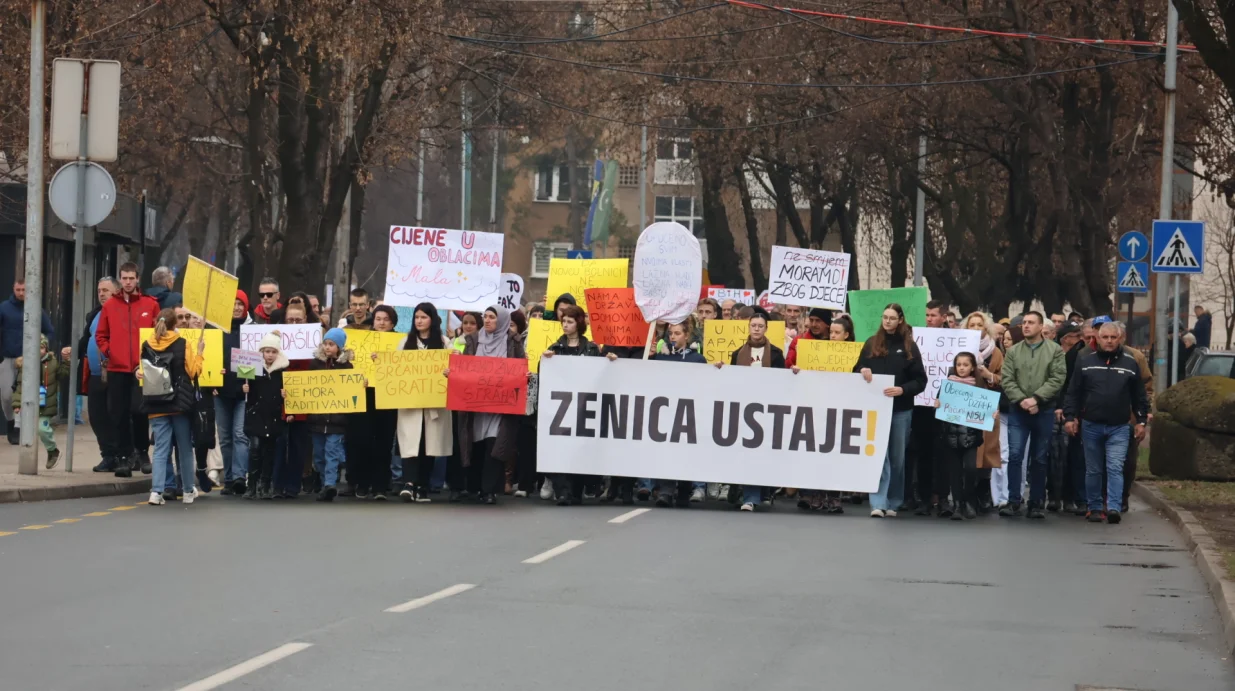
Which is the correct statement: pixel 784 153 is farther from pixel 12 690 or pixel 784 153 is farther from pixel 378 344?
pixel 12 690

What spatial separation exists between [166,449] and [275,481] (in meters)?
1.31

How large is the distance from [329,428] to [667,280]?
3.38 m

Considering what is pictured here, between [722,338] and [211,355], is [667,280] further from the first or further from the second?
[211,355]

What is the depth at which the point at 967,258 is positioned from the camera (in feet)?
167

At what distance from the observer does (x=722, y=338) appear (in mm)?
18844

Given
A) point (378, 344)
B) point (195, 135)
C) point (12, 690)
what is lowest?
point (12, 690)

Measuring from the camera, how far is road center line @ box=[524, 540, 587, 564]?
12.6 metres

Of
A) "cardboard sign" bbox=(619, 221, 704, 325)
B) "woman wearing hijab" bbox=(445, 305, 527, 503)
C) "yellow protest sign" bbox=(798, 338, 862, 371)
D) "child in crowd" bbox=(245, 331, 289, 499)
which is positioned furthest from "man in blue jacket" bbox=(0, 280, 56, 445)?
"yellow protest sign" bbox=(798, 338, 862, 371)

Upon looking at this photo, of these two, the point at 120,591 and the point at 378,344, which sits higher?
the point at 378,344

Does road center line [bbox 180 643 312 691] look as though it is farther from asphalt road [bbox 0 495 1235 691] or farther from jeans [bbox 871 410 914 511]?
jeans [bbox 871 410 914 511]

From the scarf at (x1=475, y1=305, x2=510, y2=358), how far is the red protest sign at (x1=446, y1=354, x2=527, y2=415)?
0.64 ft

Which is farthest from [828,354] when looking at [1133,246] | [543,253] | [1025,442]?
[543,253]

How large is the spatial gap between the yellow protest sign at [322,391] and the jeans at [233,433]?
63cm

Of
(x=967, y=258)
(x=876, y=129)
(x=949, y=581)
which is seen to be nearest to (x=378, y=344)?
(x=949, y=581)
